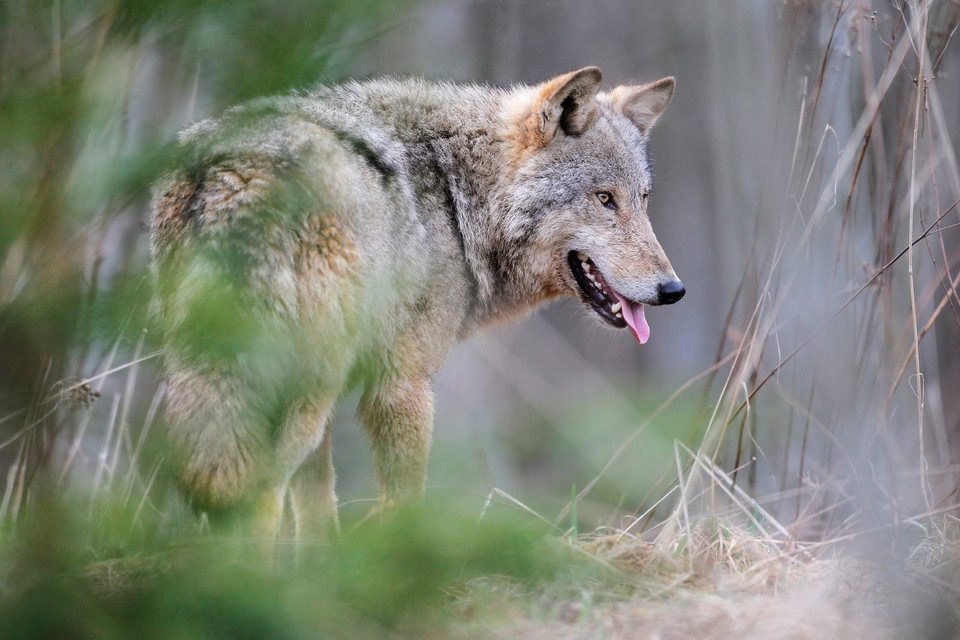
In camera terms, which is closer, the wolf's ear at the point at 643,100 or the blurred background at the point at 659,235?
the blurred background at the point at 659,235

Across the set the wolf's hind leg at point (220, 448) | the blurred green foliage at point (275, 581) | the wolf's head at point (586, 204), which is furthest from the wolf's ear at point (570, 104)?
the blurred green foliage at point (275, 581)

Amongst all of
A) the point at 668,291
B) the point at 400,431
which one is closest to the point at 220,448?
the point at 400,431

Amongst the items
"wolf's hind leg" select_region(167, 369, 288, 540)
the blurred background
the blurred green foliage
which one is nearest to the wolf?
"wolf's hind leg" select_region(167, 369, 288, 540)

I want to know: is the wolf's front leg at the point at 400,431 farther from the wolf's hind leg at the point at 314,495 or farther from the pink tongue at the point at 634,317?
the pink tongue at the point at 634,317

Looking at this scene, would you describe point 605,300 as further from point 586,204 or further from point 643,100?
point 643,100

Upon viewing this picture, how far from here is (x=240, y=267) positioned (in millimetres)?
2271

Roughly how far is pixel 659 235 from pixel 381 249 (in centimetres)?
779

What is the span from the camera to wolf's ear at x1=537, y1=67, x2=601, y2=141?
3768mm

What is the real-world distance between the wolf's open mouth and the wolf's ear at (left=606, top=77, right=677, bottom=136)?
3.13ft

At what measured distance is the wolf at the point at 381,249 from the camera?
8.26ft

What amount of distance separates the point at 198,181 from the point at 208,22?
1.66 m

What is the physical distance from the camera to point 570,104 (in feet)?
12.7

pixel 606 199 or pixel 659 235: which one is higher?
pixel 606 199

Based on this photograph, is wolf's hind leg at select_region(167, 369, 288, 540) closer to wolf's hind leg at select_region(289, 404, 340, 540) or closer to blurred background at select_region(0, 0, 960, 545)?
blurred background at select_region(0, 0, 960, 545)
